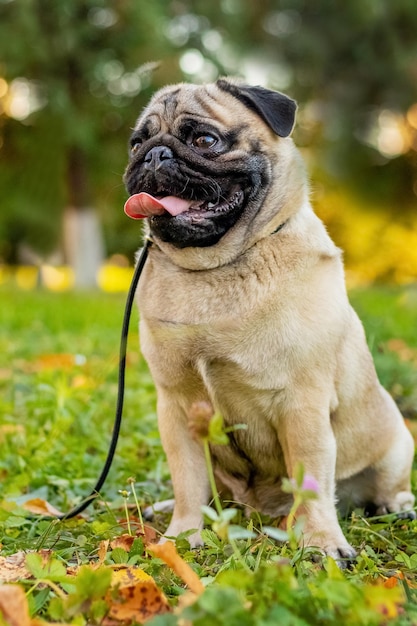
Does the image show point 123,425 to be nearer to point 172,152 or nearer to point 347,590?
point 172,152

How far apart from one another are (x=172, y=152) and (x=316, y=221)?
56 cm

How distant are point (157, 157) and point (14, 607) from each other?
1.58 metres

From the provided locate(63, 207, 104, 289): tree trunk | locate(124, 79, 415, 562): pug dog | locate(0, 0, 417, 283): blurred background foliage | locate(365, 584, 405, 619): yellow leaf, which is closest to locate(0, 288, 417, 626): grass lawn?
locate(365, 584, 405, 619): yellow leaf

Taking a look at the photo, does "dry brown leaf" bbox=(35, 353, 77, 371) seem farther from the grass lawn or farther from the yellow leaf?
the yellow leaf

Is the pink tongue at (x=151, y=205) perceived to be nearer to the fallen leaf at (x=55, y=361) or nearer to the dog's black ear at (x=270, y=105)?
the dog's black ear at (x=270, y=105)

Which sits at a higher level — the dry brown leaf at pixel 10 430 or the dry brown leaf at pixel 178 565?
the dry brown leaf at pixel 178 565

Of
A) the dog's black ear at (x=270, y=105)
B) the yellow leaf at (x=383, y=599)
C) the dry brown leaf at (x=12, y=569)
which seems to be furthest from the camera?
the dog's black ear at (x=270, y=105)

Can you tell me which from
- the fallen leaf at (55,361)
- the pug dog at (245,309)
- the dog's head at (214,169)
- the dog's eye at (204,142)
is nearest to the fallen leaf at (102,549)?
the pug dog at (245,309)

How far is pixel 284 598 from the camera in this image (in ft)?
5.23

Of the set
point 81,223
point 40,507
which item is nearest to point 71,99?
point 81,223

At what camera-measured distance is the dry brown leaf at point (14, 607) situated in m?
1.63

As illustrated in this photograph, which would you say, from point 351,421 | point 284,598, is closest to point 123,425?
point 351,421

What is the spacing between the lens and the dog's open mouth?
269cm

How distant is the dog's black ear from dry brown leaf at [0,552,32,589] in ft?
5.28
